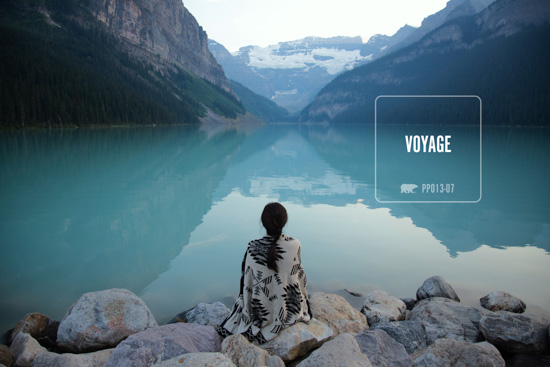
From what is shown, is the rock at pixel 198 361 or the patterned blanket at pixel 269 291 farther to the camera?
the patterned blanket at pixel 269 291

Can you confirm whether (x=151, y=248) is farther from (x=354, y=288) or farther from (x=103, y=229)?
(x=354, y=288)

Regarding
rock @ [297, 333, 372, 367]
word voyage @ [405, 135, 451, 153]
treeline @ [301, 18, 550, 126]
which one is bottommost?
rock @ [297, 333, 372, 367]

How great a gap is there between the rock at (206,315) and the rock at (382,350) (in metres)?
2.33

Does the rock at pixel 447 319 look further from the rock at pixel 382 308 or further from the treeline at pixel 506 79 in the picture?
the treeline at pixel 506 79

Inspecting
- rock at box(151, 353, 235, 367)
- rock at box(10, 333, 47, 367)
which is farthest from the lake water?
rock at box(151, 353, 235, 367)

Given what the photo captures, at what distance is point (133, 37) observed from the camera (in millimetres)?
173750

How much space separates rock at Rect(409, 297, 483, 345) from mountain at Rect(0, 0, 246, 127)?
237ft

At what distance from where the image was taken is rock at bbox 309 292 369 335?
226 inches

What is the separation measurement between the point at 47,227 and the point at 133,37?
18792cm

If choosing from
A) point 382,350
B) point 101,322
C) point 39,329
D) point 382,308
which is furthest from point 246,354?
point 39,329

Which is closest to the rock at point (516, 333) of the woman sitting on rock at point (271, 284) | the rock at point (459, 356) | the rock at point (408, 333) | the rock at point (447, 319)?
the rock at point (447, 319)

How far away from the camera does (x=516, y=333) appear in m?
5.08

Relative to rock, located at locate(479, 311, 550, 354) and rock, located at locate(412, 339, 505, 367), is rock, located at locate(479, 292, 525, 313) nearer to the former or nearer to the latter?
rock, located at locate(479, 311, 550, 354)

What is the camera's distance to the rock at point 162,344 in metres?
4.06
